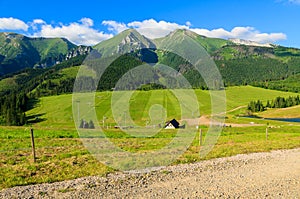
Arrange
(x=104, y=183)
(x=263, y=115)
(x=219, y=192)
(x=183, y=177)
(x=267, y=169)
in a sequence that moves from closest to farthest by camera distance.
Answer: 1. (x=219, y=192)
2. (x=104, y=183)
3. (x=183, y=177)
4. (x=267, y=169)
5. (x=263, y=115)

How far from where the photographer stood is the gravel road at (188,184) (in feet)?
40.1

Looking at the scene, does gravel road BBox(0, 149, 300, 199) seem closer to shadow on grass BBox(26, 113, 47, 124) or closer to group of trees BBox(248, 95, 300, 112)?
shadow on grass BBox(26, 113, 47, 124)

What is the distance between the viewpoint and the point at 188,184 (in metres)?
13.8

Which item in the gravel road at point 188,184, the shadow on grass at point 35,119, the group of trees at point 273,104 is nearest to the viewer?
the gravel road at point 188,184

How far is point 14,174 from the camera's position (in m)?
15.0

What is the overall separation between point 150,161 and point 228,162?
202 inches

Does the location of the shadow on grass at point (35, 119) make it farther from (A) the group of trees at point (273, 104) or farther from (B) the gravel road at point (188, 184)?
(B) the gravel road at point (188, 184)

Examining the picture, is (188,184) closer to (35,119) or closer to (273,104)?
(35,119)

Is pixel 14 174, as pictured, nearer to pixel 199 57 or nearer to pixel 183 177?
pixel 183 177

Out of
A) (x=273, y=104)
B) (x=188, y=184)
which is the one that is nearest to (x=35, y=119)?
(x=273, y=104)

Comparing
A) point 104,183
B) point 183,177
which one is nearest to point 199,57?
point 183,177

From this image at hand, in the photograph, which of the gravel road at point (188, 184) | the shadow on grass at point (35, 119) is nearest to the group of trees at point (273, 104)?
the shadow on grass at point (35, 119)

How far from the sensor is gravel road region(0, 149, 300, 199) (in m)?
12.2

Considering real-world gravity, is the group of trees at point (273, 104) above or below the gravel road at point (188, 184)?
below
